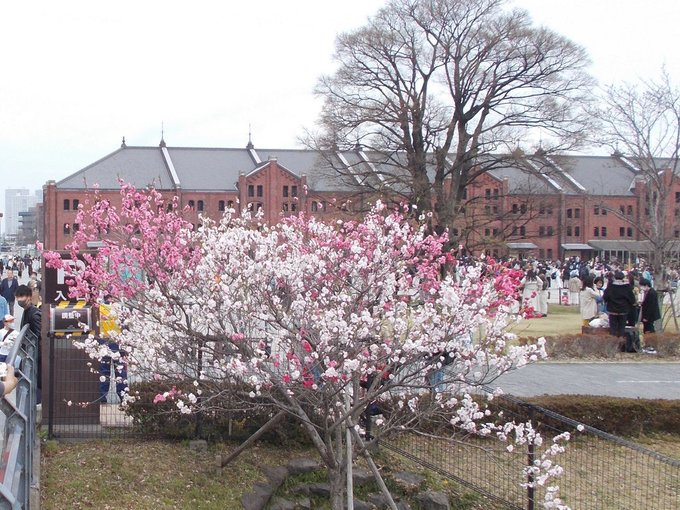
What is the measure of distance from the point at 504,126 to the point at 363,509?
25722mm

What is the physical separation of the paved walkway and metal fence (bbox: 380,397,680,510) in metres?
3.25

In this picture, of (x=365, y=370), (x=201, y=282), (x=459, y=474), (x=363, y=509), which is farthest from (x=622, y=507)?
(x=201, y=282)

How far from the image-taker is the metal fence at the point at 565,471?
29.5 ft

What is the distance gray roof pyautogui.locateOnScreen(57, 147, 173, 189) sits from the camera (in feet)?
234

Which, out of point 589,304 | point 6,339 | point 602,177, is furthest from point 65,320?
point 602,177

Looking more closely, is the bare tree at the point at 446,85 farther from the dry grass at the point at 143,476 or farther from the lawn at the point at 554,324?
the dry grass at the point at 143,476

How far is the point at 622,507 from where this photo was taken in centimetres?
887

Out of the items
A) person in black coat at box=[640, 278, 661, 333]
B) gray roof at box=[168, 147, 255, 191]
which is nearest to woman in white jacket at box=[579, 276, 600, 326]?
person in black coat at box=[640, 278, 661, 333]

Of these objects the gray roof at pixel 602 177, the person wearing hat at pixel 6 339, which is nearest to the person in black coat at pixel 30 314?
the person wearing hat at pixel 6 339

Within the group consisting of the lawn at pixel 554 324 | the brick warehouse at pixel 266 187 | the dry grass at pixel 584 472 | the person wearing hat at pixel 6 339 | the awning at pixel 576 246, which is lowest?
the dry grass at pixel 584 472

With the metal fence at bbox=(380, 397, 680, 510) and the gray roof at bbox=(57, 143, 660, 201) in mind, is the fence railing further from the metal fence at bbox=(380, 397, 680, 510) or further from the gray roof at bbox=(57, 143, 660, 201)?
the gray roof at bbox=(57, 143, 660, 201)

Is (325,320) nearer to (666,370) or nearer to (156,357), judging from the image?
(156,357)

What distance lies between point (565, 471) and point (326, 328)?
14.6 feet

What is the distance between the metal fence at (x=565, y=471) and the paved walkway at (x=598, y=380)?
10.7ft
